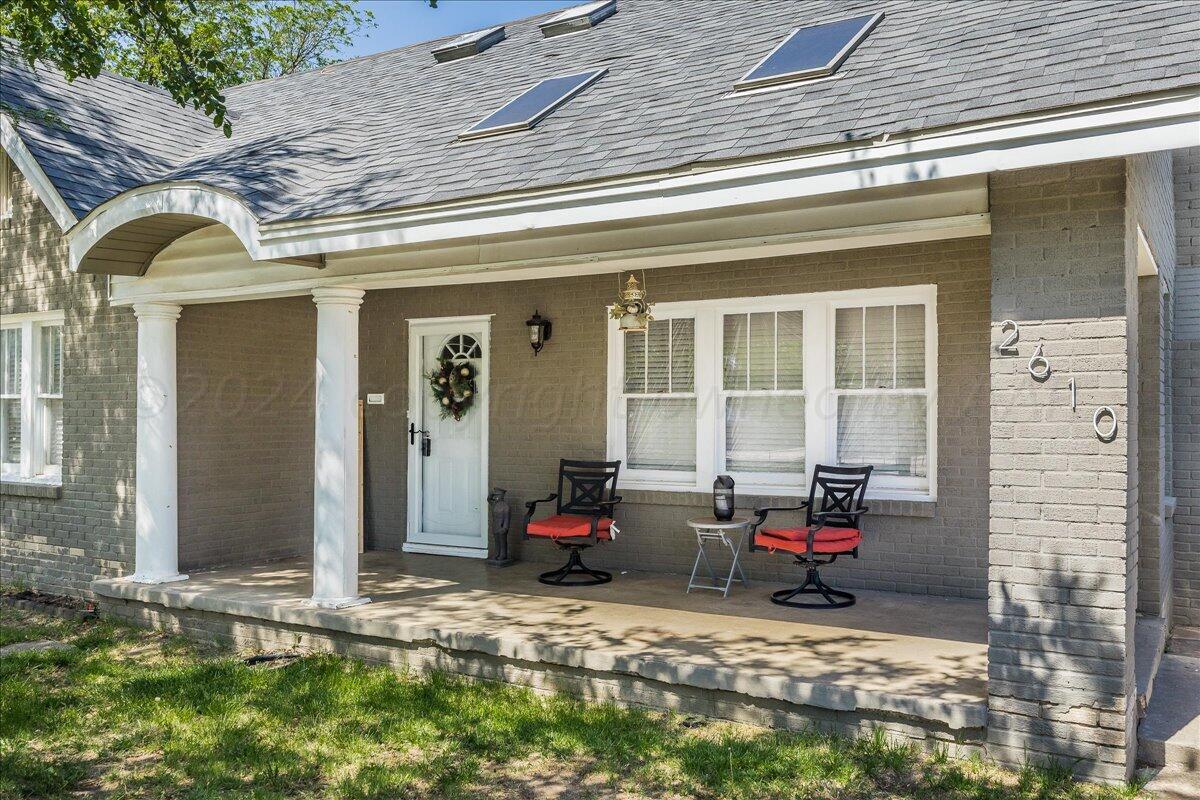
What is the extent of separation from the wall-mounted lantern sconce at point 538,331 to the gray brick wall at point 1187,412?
5.04 meters

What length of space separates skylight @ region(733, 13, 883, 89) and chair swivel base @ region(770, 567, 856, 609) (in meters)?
3.33

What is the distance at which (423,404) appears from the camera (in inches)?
367

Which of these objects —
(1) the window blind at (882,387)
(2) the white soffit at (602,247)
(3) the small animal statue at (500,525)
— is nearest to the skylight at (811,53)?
(2) the white soffit at (602,247)

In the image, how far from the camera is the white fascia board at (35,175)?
7.29 m

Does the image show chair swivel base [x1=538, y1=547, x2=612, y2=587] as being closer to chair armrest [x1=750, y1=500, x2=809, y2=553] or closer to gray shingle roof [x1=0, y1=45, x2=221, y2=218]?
chair armrest [x1=750, y1=500, x2=809, y2=553]

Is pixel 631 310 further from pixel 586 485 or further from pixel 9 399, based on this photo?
pixel 9 399

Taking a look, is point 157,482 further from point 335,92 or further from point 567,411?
point 335,92

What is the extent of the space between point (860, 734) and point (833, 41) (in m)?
4.17

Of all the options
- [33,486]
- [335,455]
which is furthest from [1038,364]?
[33,486]

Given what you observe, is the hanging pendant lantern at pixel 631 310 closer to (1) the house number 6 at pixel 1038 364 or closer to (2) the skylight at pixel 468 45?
(1) the house number 6 at pixel 1038 364

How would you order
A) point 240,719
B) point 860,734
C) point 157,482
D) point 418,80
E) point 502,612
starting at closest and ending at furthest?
A: 1. point 860,734
2. point 240,719
3. point 502,612
4. point 157,482
5. point 418,80

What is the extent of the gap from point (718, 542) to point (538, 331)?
244 cm

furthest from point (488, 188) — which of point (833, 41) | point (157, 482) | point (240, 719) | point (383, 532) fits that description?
point (383, 532)

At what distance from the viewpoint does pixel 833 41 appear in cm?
603
